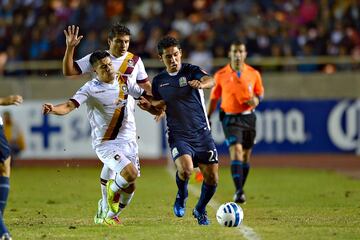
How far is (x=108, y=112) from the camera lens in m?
11.0

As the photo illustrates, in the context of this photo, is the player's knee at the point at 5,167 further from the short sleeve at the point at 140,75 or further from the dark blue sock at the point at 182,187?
the short sleeve at the point at 140,75

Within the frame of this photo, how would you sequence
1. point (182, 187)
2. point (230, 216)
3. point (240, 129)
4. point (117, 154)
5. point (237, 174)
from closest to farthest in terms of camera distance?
point (230, 216) → point (117, 154) → point (182, 187) → point (237, 174) → point (240, 129)

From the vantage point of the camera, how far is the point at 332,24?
25406 millimetres

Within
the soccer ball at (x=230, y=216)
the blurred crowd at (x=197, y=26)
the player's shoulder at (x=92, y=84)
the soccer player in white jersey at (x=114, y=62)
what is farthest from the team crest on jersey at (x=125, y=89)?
the blurred crowd at (x=197, y=26)

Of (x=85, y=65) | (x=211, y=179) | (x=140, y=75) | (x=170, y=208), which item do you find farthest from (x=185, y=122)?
(x=170, y=208)

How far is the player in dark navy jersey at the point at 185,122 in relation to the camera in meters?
10.9

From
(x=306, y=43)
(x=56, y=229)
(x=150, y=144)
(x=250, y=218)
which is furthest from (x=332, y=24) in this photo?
(x=56, y=229)

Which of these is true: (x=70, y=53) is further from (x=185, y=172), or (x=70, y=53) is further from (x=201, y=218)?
(x=201, y=218)

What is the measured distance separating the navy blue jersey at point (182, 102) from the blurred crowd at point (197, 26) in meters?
13.6

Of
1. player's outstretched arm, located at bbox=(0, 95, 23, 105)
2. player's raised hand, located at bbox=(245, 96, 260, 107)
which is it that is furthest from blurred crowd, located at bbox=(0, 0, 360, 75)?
player's outstretched arm, located at bbox=(0, 95, 23, 105)

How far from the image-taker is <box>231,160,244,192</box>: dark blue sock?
14.2 m

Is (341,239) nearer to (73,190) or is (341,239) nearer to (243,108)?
(243,108)

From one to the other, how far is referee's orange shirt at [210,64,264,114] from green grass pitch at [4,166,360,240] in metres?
1.52

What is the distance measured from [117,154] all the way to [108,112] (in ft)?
1.79
